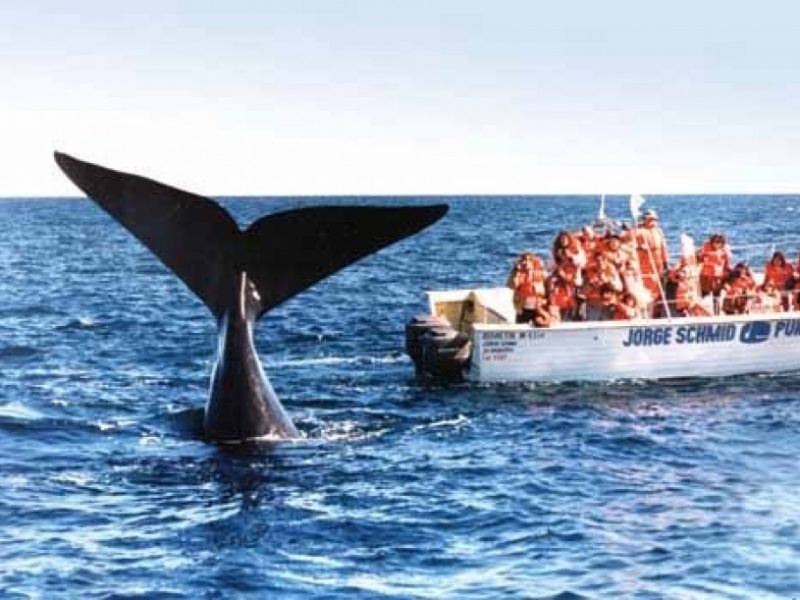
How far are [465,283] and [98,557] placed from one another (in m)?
31.4

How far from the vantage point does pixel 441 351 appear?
2008 centimetres

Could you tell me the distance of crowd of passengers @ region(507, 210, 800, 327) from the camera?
20578mm

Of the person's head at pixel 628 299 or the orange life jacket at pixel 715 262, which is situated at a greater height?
the orange life jacket at pixel 715 262

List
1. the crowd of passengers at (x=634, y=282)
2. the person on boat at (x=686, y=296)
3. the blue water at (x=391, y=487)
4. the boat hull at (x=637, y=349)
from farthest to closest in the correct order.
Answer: the person on boat at (x=686, y=296) → the crowd of passengers at (x=634, y=282) → the boat hull at (x=637, y=349) → the blue water at (x=391, y=487)

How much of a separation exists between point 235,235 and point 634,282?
8.98 m

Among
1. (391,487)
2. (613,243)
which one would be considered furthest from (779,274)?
(391,487)

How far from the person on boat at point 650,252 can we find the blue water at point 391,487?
6.65ft

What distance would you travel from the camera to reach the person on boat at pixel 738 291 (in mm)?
21344

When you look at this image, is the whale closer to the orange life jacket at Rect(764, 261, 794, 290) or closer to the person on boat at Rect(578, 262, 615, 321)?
the person on boat at Rect(578, 262, 615, 321)

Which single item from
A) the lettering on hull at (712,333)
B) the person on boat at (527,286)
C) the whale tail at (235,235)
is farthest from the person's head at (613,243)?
the whale tail at (235,235)

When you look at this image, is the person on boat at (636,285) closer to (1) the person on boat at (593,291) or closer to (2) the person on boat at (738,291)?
(1) the person on boat at (593,291)

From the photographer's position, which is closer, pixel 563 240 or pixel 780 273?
pixel 563 240

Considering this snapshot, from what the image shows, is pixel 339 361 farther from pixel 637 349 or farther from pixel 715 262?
pixel 715 262

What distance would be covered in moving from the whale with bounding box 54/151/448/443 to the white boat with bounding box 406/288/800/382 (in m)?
6.05
